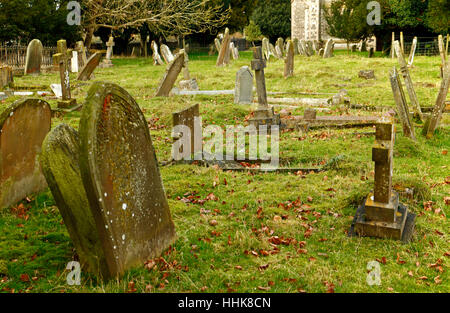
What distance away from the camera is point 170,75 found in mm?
13469

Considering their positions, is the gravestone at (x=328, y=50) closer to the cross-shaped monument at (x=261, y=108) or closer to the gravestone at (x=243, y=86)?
the gravestone at (x=243, y=86)

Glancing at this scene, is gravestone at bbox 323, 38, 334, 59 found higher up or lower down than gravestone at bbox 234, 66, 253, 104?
higher up

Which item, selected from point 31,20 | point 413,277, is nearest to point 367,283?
point 413,277

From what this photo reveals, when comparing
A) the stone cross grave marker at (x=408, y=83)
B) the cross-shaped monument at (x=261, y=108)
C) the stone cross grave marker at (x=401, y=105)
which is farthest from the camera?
the cross-shaped monument at (x=261, y=108)

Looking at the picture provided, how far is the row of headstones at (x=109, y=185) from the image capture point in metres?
3.52

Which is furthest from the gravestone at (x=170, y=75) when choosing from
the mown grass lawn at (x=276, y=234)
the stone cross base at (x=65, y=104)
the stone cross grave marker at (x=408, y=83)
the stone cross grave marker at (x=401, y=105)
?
the stone cross grave marker at (x=401, y=105)

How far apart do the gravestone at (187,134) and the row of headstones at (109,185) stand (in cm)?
300

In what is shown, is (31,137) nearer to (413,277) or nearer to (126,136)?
(126,136)

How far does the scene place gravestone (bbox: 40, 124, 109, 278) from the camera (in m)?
3.78

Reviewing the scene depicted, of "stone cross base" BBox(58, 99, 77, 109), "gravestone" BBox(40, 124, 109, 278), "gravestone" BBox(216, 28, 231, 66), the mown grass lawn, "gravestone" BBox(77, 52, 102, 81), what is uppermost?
"gravestone" BBox(216, 28, 231, 66)

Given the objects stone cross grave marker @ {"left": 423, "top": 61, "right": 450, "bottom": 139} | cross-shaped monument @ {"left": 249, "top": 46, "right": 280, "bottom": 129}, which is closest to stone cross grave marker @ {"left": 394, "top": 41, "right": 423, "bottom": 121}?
stone cross grave marker @ {"left": 423, "top": 61, "right": 450, "bottom": 139}

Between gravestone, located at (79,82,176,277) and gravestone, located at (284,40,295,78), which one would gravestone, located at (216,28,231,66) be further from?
gravestone, located at (79,82,176,277)

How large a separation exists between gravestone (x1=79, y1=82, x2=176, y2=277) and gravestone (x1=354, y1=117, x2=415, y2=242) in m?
2.17
